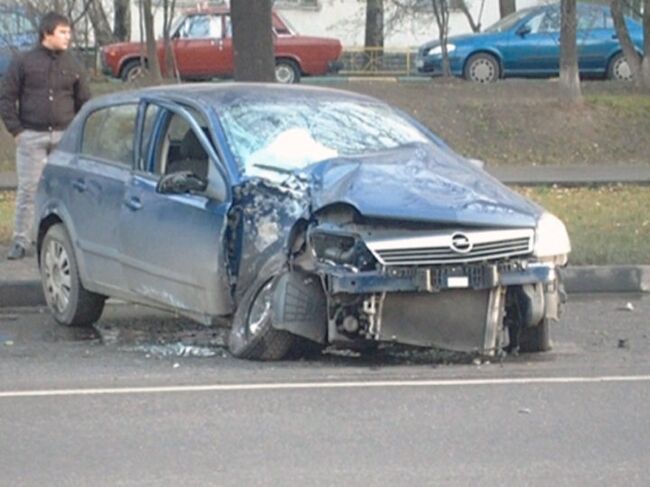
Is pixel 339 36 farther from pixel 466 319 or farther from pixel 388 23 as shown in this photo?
pixel 466 319

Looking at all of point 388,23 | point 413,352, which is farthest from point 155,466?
point 388,23

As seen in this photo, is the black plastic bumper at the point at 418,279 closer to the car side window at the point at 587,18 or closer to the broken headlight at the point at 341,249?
the broken headlight at the point at 341,249

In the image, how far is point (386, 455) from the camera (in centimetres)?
690

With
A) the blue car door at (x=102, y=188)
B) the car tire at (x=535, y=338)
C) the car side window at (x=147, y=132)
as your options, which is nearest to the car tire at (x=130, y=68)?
the blue car door at (x=102, y=188)

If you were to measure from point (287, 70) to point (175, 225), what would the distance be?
2103cm

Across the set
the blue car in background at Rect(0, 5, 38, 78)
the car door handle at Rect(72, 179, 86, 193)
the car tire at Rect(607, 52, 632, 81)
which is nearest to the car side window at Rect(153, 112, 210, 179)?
the car door handle at Rect(72, 179, 86, 193)

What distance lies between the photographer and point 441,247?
28.0ft

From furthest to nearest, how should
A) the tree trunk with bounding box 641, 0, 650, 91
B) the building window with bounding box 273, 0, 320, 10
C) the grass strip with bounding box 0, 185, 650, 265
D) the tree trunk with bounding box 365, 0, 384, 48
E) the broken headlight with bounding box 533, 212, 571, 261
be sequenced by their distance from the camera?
the building window with bounding box 273, 0, 320, 10, the tree trunk with bounding box 365, 0, 384, 48, the tree trunk with bounding box 641, 0, 650, 91, the grass strip with bounding box 0, 185, 650, 265, the broken headlight with bounding box 533, 212, 571, 261

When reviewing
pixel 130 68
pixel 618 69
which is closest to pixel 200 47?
pixel 130 68

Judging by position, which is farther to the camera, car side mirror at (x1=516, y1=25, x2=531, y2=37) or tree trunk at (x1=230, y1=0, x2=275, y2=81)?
car side mirror at (x1=516, y1=25, x2=531, y2=37)

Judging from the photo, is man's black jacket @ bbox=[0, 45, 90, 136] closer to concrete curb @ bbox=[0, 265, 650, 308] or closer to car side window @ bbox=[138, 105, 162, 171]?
car side window @ bbox=[138, 105, 162, 171]

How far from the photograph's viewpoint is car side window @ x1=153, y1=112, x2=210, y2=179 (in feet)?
32.4

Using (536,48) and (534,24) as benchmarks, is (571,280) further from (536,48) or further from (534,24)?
(534,24)

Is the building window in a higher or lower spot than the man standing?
lower
